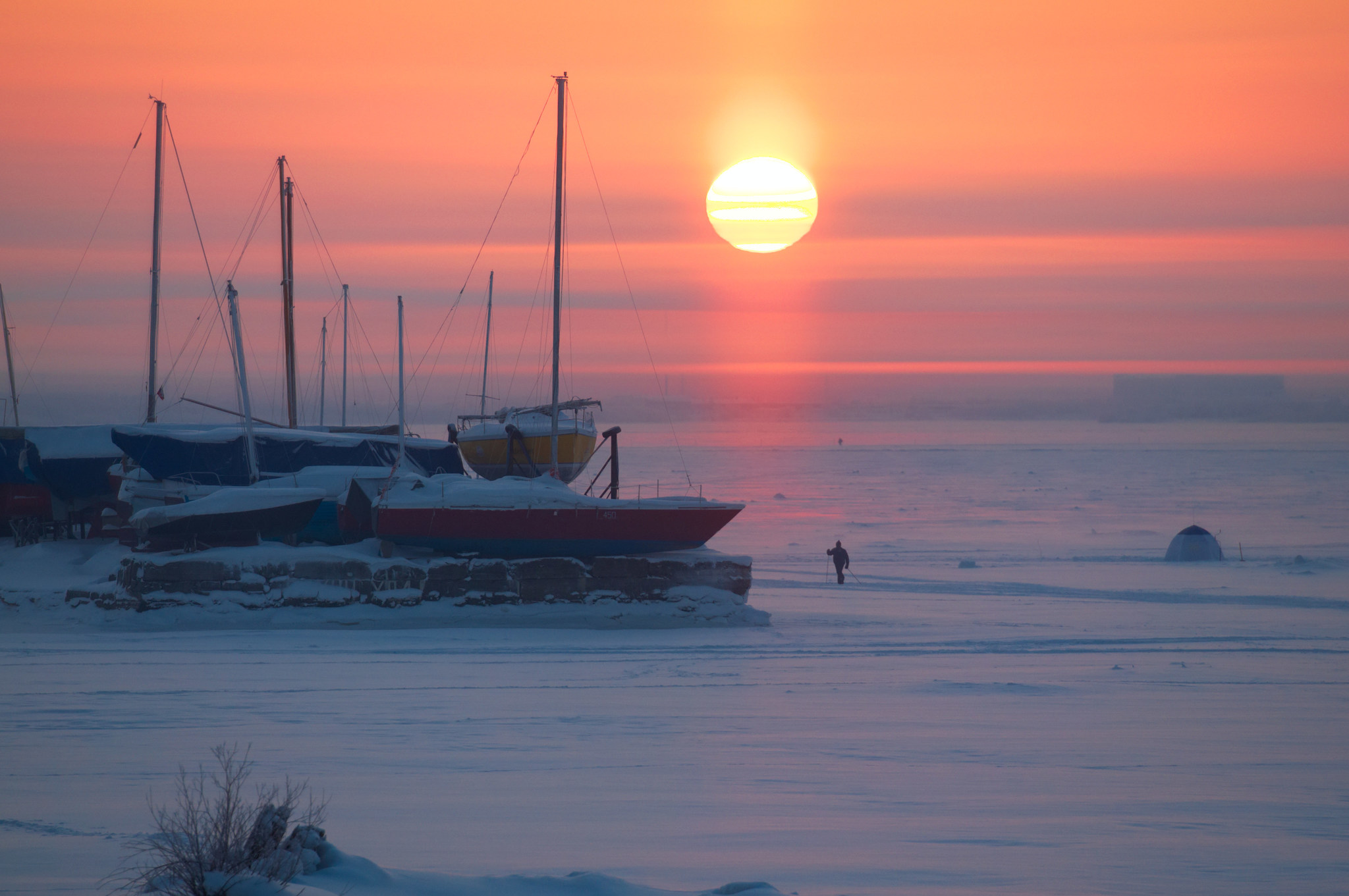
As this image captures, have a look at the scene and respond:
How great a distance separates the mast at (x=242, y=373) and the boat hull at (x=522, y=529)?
3.87m

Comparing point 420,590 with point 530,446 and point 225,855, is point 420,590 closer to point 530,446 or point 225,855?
point 530,446

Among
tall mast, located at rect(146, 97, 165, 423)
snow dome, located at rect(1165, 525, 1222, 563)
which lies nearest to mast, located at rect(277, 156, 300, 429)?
tall mast, located at rect(146, 97, 165, 423)

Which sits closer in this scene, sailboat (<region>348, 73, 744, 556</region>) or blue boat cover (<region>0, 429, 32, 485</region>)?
sailboat (<region>348, 73, 744, 556</region>)

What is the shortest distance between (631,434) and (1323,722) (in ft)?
589

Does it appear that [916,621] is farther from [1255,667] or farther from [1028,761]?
[1028,761]

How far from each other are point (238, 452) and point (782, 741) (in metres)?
16.7

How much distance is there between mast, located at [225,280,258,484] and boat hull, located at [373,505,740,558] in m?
3.87

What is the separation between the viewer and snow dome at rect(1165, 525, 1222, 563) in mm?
29094

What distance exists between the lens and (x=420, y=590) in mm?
18562

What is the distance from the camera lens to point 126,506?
23.5m

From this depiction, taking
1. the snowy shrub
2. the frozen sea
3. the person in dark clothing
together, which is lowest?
the frozen sea

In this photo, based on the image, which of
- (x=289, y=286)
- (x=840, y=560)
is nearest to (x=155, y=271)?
(x=289, y=286)

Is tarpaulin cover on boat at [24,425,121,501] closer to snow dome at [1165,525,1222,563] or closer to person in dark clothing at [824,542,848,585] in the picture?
person in dark clothing at [824,542,848,585]

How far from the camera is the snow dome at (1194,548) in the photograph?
2909 centimetres
